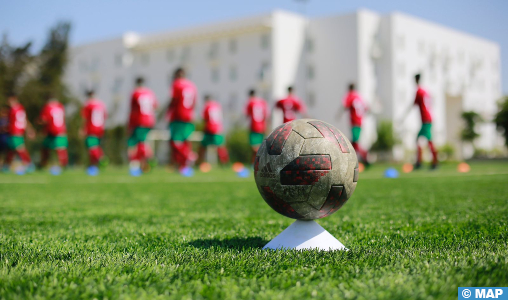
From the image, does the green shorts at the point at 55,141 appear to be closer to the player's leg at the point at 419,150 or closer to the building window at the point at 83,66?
the player's leg at the point at 419,150

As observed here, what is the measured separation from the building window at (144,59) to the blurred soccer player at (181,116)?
4194 centimetres

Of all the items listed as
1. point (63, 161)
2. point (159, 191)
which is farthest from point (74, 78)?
point (159, 191)

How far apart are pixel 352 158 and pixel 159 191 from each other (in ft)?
18.0

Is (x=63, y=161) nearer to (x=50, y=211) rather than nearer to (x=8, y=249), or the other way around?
(x=50, y=211)

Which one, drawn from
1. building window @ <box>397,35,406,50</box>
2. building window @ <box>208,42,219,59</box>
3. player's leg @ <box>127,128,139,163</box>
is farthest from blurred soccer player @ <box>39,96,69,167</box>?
building window @ <box>397,35,406,50</box>

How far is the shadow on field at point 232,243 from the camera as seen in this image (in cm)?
328

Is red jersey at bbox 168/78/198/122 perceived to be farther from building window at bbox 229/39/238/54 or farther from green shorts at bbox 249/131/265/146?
building window at bbox 229/39/238/54

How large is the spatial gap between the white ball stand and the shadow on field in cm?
19

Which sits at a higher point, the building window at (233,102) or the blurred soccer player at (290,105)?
the building window at (233,102)

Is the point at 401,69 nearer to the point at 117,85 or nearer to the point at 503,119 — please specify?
the point at 503,119

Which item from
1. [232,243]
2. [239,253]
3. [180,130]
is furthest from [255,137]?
[239,253]

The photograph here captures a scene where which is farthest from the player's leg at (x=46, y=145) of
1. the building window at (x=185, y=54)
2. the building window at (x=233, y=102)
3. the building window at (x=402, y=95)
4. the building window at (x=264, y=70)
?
the building window at (x=402, y=95)

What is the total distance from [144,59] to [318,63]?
779 inches

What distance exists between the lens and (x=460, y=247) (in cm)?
306
